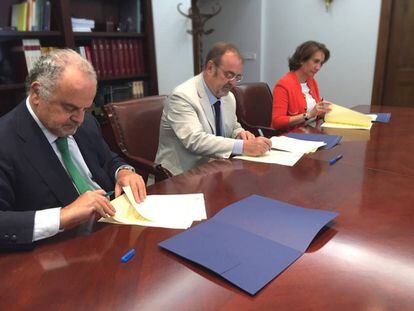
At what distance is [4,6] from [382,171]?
2628 mm

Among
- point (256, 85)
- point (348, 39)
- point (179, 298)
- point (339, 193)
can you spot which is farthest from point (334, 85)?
point (179, 298)

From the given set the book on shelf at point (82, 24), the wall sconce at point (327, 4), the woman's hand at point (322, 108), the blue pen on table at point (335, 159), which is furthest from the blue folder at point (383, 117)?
the book on shelf at point (82, 24)

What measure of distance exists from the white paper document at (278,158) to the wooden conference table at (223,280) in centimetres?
28

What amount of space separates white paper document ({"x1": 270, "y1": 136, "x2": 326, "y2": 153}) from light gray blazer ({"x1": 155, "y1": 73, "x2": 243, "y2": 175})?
0.23 meters

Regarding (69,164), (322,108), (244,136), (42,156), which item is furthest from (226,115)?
(42,156)

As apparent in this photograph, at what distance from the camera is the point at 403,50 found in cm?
387

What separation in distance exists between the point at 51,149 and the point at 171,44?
2.61 m

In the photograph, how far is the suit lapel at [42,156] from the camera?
105 centimetres

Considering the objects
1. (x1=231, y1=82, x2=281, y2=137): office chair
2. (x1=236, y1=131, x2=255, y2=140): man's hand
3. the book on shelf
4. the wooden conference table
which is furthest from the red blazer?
the book on shelf

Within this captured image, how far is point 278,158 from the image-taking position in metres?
1.54

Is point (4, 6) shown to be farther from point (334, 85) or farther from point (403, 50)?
point (403, 50)

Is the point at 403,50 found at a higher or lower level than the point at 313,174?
higher

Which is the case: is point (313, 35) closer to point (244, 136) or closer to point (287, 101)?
point (287, 101)

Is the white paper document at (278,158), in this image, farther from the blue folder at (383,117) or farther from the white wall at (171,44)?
the white wall at (171,44)
